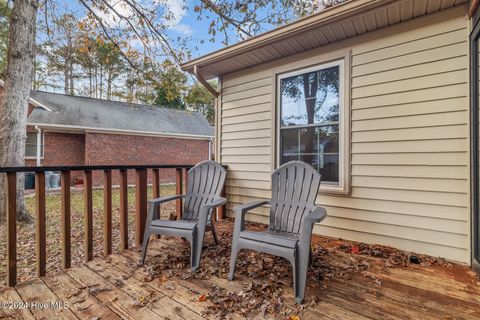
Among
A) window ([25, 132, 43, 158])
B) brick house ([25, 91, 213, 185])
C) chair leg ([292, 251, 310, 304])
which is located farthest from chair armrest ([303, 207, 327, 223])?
window ([25, 132, 43, 158])

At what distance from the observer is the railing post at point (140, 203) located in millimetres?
3041

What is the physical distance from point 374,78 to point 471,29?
85cm

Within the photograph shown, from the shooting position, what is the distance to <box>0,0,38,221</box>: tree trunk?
4.62 meters

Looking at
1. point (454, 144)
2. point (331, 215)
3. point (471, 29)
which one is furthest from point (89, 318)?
point (471, 29)

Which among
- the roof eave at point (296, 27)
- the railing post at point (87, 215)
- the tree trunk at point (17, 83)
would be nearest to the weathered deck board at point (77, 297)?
the railing post at point (87, 215)

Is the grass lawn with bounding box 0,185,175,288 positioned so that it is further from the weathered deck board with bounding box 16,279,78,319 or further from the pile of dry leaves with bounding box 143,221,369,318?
the pile of dry leaves with bounding box 143,221,369,318

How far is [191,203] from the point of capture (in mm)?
3061

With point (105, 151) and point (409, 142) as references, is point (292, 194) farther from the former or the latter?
point (105, 151)

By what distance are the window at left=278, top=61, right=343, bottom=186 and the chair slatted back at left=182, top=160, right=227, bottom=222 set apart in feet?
3.46

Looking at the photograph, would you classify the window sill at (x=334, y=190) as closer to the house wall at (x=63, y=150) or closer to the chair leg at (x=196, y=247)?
the chair leg at (x=196, y=247)

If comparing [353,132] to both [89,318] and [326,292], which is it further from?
[89,318]

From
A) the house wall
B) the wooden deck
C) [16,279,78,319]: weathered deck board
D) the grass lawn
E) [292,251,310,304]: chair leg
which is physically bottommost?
the grass lawn

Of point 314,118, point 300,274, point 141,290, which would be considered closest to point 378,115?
point 314,118

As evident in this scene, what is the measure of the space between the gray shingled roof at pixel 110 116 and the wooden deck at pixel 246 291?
9260 millimetres
